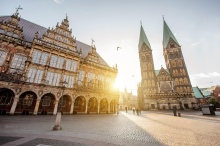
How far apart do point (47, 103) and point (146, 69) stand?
42.4 m

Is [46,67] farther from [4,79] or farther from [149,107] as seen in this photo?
[149,107]

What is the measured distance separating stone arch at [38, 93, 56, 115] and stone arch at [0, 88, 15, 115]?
3956 mm

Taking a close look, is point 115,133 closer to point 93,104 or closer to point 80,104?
point 80,104

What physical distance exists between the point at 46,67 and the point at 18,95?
5.69 m

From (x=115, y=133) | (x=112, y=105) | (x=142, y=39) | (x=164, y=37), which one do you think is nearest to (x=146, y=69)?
(x=142, y=39)

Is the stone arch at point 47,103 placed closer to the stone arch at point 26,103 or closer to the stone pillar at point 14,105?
the stone arch at point 26,103

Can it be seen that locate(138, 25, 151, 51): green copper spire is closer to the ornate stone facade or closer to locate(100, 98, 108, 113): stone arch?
the ornate stone facade

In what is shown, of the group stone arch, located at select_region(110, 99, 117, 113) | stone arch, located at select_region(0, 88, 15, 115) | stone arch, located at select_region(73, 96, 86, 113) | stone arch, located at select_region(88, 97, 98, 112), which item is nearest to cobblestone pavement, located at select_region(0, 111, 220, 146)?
stone arch, located at select_region(0, 88, 15, 115)

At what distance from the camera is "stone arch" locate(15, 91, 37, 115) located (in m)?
16.0

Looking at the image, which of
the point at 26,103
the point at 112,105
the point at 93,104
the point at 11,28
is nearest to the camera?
the point at 26,103

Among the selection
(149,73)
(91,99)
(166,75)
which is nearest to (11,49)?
(91,99)

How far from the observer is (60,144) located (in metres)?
4.57

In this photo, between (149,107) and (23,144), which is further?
(149,107)

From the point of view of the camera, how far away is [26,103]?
55.0 ft
